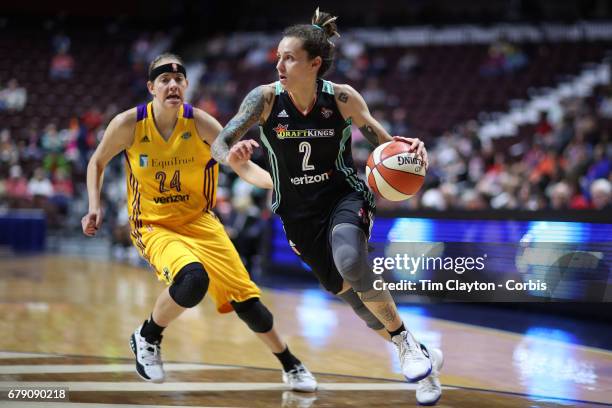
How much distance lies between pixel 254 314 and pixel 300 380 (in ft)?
1.55

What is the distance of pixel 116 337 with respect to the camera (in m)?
6.91

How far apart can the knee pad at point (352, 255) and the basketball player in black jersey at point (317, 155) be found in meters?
0.04

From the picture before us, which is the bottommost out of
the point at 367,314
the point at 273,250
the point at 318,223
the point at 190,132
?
the point at 273,250

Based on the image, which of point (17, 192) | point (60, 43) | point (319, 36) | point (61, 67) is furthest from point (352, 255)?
point (60, 43)

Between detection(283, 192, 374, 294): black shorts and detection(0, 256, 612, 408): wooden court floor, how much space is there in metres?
→ 0.73

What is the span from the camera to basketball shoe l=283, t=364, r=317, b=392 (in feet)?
16.5

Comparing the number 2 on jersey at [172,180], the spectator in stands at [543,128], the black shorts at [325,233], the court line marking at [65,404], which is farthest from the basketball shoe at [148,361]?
the spectator in stands at [543,128]

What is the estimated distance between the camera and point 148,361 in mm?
4875

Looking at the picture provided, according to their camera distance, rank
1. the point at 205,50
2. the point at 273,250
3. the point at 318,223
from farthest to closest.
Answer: the point at 205,50, the point at 273,250, the point at 318,223

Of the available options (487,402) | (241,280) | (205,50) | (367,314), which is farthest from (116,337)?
(205,50)

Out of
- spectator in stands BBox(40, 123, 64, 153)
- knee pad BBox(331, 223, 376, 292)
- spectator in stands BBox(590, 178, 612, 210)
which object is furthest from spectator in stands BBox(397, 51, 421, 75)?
knee pad BBox(331, 223, 376, 292)

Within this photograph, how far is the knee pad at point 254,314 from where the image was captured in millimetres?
5078

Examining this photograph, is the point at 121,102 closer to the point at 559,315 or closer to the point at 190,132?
the point at 559,315

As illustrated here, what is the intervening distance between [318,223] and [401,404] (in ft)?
3.59
